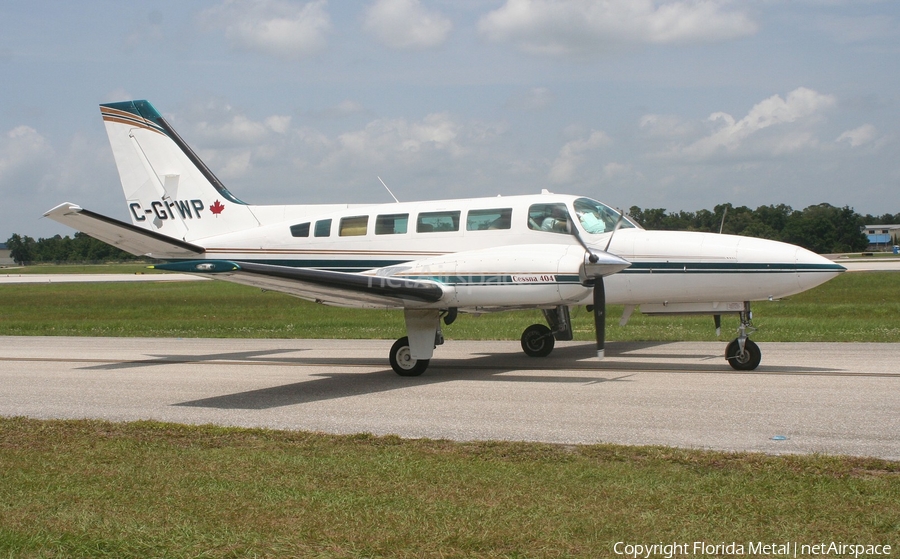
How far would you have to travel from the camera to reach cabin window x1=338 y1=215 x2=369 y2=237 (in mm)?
15695

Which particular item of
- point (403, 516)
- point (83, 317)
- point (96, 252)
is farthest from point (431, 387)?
point (96, 252)

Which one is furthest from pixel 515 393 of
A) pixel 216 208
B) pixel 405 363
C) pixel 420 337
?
pixel 216 208

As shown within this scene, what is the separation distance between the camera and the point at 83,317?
32062 millimetres

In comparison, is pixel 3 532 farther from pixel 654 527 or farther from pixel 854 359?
pixel 854 359

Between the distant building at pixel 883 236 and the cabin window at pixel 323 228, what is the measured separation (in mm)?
175136

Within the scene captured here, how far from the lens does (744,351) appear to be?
44.7ft

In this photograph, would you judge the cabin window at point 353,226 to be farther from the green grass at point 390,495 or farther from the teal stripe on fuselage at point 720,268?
the green grass at point 390,495

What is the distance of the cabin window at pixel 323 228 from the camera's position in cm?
1592

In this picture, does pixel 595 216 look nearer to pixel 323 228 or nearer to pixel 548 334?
pixel 548 334

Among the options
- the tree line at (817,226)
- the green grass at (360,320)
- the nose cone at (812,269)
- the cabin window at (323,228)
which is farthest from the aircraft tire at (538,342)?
the tree line at (817,226)

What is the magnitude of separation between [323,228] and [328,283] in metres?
3.65

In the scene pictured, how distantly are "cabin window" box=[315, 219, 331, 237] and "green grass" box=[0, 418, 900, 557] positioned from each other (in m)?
7.38
